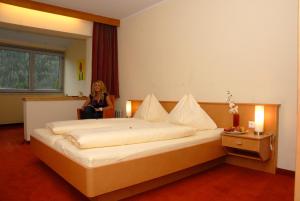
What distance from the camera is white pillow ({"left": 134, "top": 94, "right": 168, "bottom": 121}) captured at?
3705mm

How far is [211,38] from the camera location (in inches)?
132

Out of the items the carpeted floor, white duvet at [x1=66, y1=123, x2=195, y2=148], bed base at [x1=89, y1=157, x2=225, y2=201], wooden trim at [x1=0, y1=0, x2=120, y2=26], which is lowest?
the carpeted floor

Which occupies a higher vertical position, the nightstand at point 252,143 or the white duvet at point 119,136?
the white duvet at point 119,136

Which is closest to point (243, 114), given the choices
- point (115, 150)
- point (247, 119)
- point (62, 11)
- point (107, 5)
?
point (247, 119)

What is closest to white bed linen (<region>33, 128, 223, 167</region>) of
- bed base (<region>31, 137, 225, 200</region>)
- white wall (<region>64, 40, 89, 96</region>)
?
bed base (<region>31, 137, 225, 200</region>)

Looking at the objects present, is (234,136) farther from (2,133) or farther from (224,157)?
(2,133)

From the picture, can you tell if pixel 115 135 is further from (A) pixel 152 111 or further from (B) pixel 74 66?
(B) pixel 74 66

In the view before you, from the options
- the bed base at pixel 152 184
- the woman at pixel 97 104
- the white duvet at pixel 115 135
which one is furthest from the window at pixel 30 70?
the bed base at pixel 152 184

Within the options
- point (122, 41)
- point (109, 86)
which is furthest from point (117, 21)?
point (109, 86)

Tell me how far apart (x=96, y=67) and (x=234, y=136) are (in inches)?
125

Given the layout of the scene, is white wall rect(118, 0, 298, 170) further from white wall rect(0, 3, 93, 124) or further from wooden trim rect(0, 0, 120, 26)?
white wall rect(0, 3, 93, 124)

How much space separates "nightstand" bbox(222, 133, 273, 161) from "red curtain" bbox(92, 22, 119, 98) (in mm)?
2933

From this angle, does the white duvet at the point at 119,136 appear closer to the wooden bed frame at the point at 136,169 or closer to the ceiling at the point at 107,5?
the wooden bed frame at the point at 136,169

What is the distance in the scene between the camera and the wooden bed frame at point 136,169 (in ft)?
5.99
